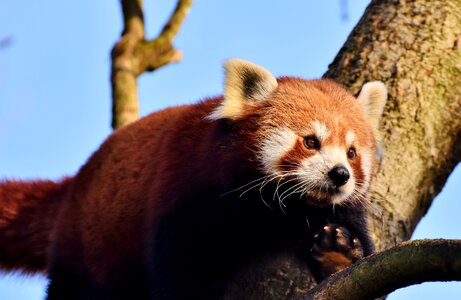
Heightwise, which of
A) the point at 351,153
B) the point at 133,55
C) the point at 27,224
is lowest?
the point at 351,153

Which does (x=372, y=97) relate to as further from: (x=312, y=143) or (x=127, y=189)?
(x=127, y=189)

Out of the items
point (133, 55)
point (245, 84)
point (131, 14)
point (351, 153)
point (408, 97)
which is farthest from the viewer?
point (131, 14)

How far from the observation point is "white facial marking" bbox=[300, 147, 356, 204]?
3.77 meters

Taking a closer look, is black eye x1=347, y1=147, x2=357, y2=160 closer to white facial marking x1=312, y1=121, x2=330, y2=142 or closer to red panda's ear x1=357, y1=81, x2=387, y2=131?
white facial marking x1=312, y1=121, x2=330, y2=142

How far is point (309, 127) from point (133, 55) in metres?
1.66

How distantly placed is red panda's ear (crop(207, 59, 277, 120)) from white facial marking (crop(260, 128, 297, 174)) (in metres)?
0.24

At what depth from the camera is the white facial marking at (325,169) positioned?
3.77 metres

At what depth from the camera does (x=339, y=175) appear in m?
3.71

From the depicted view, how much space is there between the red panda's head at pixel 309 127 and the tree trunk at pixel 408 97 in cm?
15

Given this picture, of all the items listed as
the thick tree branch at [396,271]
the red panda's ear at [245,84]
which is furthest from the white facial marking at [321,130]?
the thick tree branch at [396,271]

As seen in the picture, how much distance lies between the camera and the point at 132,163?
440 centimetres

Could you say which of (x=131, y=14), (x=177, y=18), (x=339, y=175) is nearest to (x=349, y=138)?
(x=339, y=175)

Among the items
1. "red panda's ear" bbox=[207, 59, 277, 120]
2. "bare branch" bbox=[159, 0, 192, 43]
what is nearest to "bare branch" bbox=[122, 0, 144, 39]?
"bare branch" bbox=[159, 0, 192, 43]

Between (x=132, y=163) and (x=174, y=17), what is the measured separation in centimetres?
141
